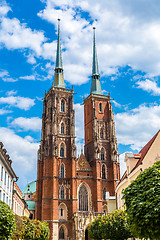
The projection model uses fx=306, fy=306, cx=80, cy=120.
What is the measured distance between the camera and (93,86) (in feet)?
286

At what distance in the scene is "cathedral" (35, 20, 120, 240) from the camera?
222 ft

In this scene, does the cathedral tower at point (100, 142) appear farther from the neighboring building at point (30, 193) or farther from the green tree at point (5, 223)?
the green tree at point (5, 223)

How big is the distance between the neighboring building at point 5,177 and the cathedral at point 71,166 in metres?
28.7

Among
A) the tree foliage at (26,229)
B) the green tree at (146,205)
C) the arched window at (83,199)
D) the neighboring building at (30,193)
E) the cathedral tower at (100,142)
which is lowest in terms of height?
the tree foliage at (26,229)

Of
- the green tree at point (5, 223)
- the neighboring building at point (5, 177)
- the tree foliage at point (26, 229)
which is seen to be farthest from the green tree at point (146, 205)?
the neighboring building at point (5, 177)

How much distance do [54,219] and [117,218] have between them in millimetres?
42395

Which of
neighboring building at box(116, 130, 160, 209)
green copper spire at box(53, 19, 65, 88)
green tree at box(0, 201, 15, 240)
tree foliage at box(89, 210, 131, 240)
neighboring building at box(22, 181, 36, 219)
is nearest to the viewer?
green tree at box(0, 201, 15, 240)

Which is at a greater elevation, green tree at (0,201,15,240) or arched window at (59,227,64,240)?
green tree at (0,201,15,240)

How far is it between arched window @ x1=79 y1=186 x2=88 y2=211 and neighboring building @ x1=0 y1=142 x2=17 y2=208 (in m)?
33.0

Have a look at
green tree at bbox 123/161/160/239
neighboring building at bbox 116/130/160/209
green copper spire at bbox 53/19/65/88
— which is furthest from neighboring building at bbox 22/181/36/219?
green tree at bbox 123/161/160/239

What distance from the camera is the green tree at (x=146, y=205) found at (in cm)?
1317

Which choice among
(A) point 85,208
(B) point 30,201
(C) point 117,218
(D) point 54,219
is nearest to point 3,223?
(C) point 117,218

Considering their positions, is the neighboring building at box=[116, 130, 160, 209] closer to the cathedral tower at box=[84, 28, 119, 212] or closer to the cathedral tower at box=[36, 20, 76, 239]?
the cathedral tower at box=[36, 20, 76, 239]

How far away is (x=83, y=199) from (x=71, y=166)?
8165 millimetres
